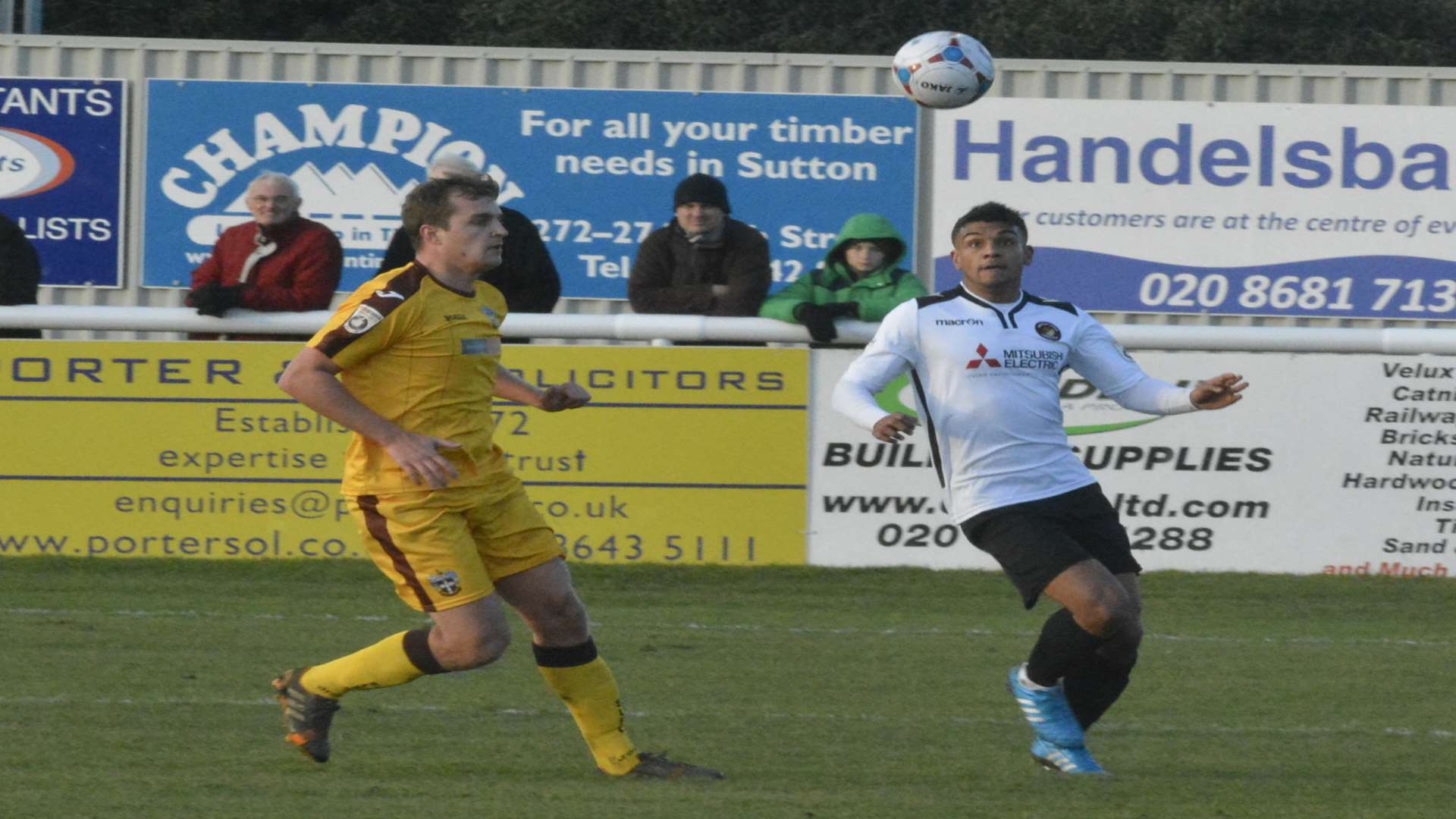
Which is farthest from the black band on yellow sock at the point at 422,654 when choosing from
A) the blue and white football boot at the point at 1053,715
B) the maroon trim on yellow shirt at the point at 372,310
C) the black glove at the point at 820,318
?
the black glove at the point at 820,318

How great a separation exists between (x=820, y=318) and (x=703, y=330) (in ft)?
1.85

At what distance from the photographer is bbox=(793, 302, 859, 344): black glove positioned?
10.1 metres

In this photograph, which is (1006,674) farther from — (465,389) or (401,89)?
(401,89)

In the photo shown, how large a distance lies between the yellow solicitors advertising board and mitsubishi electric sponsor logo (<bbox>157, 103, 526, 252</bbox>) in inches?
197

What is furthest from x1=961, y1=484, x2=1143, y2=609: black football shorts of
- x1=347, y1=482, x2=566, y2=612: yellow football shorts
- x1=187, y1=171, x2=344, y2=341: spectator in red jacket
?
x1=187, y1=171, x2=344, y2=341: spectator in red jacket

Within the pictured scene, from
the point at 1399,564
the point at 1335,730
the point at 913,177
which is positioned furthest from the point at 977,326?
the point at 913,177

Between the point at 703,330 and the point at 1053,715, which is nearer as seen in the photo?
the point at 1053,715

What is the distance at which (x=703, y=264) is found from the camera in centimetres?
1066

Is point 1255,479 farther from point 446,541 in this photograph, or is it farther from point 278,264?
point 446,541

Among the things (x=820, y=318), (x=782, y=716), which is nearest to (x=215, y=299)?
(x=820, y=318)

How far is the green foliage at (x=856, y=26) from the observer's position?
984 inches

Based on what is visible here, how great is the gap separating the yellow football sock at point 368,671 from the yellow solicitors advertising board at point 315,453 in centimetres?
425

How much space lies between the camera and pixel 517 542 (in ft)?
18.8

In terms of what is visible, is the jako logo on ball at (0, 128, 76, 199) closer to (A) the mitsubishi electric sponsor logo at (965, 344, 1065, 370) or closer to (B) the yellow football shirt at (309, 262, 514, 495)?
(B) the yellow football shirt at (309, 262, 514, 495)
